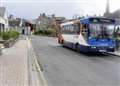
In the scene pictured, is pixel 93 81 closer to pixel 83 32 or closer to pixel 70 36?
pixel 83 32

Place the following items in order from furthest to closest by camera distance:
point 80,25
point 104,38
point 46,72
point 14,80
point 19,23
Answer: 1. point 19,23
2. point 80,25
3. point 104,38
4. point 46,72
5. point 14,80

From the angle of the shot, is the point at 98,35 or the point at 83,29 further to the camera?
the point at 83,29

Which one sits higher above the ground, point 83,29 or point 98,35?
point 83,29

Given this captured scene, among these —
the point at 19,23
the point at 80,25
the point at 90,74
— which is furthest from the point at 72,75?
the point at 19,23

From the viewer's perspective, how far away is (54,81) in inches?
459

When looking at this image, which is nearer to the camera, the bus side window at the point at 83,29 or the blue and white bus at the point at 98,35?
the blue and white bus at the point at 98,35

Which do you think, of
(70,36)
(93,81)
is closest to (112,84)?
(93,81)

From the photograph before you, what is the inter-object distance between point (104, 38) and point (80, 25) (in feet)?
8.71

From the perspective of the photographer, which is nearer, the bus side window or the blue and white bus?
the blue and white bus

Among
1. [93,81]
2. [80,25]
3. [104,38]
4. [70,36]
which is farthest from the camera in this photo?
[70,36]

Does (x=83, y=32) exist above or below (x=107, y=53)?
above

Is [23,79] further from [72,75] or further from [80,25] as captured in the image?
[80,25]

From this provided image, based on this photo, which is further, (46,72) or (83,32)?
(83,32)

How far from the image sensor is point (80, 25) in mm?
25797
